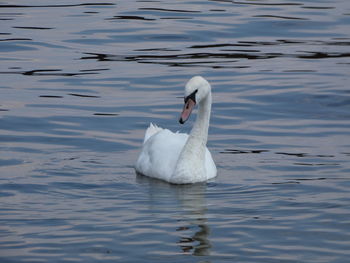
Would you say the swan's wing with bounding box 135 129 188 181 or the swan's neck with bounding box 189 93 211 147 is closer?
the swan's wing with bounding box 135 129 188 181

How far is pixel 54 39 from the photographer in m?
20.0

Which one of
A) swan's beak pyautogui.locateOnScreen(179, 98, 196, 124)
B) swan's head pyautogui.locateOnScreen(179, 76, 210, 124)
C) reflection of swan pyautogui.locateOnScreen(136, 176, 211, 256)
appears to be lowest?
reflection of swan pyautogui.locateOnScreen(136, 176, 211, 256)

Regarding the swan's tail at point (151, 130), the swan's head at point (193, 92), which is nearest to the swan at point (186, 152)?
the swan's head at point (193, 92)

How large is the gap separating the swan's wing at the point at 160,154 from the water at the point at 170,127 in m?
0.16

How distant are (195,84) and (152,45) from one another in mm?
8063

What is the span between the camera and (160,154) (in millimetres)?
12242

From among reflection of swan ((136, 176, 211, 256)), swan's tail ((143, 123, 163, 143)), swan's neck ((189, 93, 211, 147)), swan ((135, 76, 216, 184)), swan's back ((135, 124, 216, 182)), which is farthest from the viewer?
swan's tail ((143, 123, 163, 143))

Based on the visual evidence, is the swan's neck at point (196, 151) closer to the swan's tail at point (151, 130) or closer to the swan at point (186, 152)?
the swan at point (186, 152)

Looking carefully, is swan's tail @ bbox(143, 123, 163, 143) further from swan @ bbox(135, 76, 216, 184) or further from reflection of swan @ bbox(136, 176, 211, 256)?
reflection of swan @ bbox(136, 176, 211, 256)

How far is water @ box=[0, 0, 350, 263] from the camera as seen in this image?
9.45 metres

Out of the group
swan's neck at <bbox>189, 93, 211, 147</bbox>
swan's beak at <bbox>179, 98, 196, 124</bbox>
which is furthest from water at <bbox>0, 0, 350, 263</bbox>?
swan's beak at <bbox>179, 98, 196, 124</bbox>

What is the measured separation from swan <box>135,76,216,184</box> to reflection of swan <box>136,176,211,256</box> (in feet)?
0.32

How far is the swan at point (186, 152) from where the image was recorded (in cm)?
1177

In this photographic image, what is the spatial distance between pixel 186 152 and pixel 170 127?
7.48ft
